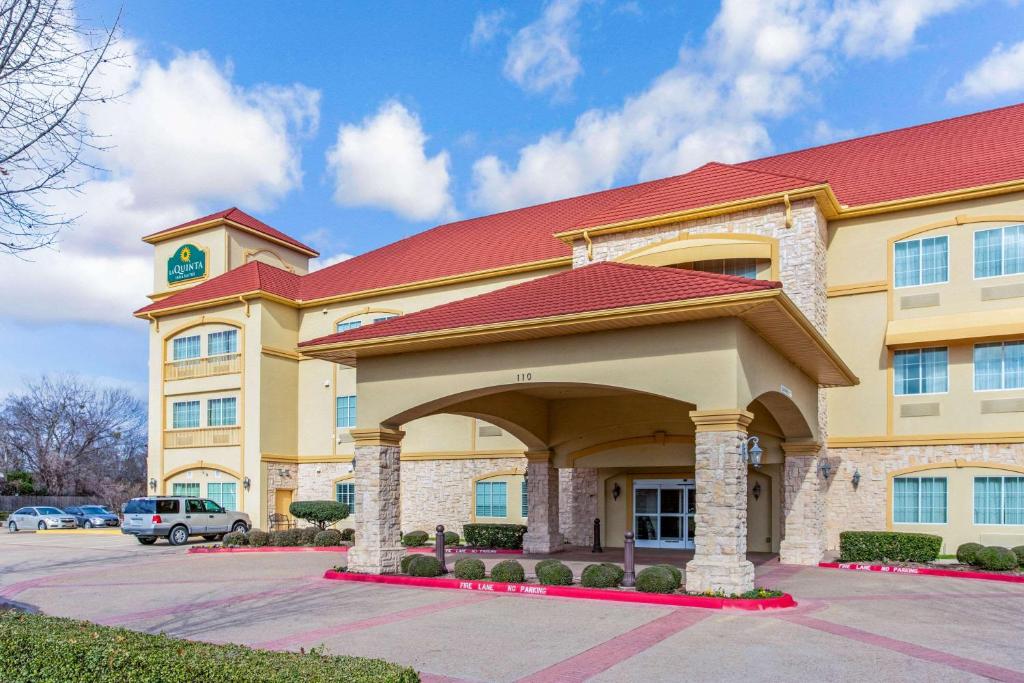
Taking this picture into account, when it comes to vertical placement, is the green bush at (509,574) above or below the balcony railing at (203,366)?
below

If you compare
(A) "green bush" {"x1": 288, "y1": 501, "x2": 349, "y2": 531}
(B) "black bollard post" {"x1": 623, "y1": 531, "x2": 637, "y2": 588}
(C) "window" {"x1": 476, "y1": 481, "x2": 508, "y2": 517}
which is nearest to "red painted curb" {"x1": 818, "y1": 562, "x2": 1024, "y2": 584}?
(B) "black bollard post" {"x1": 623, "y1": 531, "x2": 637, "y2": 588}

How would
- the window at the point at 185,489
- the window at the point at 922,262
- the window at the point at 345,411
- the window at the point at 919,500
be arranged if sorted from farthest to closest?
Answer: the window at the point at 185,489, the window at the point at 345,411, the window at the point at 922,262, the window at the point at 919,500

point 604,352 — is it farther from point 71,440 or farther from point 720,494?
point 71,440

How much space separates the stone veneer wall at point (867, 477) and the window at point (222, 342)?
2227 centimetres

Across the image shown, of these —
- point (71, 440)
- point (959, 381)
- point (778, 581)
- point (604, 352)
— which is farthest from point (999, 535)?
point (71, 440)

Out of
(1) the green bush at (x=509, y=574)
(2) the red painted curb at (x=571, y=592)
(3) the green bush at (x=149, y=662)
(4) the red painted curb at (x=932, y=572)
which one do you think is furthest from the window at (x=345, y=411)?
(3) the green bush at (x=149, y=662)

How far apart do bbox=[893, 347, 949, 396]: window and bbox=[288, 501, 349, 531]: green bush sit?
18569 millimetres

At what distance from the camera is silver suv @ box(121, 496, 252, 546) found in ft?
94.2

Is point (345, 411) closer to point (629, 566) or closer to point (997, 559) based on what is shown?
point (629, 566)

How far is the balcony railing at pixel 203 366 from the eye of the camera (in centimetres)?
3344

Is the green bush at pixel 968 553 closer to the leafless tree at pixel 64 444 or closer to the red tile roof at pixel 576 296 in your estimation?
the red tile roof at pixel 576 296

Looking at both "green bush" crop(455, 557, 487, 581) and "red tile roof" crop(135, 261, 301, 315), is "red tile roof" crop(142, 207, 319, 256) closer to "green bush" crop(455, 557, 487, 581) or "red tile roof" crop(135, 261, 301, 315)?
"red tile roof" crop(135, 261, 301, 315)

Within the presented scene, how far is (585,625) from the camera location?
40.9ft

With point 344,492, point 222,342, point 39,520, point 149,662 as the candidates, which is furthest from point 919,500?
point 39,520
